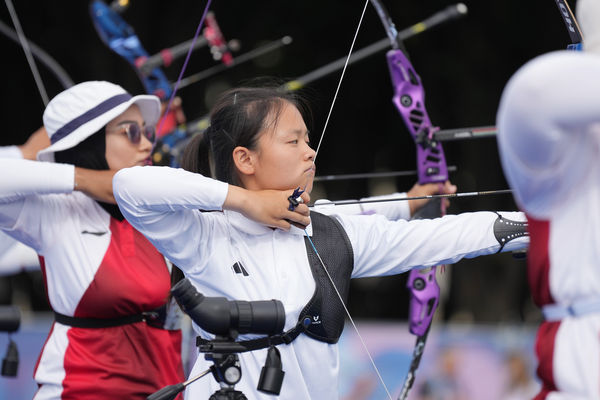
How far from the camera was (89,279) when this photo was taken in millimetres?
2707

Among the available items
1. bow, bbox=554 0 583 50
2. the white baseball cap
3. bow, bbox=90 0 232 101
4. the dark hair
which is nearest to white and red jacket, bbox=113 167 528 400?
the dark hair

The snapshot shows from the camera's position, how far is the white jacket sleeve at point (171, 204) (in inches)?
85.1

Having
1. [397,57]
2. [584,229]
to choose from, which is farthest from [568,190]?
[397,57]

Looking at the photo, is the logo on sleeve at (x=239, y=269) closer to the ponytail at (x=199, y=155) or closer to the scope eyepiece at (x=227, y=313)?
the scope eyepiece at (x=227, y=313)

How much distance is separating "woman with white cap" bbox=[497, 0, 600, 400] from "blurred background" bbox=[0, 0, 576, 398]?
223 inches

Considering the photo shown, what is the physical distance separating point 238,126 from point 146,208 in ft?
1.25

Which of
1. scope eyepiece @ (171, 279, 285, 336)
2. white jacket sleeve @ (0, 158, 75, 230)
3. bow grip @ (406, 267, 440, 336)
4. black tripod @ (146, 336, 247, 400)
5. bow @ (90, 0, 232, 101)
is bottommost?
bow grip @ (406, 267, 440, 336)

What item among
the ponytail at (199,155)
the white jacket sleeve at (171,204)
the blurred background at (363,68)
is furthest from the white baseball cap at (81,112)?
the blurred background at (363,68)

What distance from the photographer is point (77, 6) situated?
8.27 metres

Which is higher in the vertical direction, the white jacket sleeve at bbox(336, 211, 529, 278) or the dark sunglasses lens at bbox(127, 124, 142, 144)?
the dark sunglasses lens at bbox(127, 124, 142, 144)

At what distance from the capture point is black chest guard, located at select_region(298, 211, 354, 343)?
7.14 feet

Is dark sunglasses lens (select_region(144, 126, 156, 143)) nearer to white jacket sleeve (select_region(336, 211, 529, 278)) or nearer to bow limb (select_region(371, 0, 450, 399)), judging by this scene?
bow limb (select_region(371, 0, 450, 399))

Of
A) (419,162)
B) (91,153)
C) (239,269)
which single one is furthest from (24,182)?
(419,162)

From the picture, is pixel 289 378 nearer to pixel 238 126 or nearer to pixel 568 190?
pixel 238 126
